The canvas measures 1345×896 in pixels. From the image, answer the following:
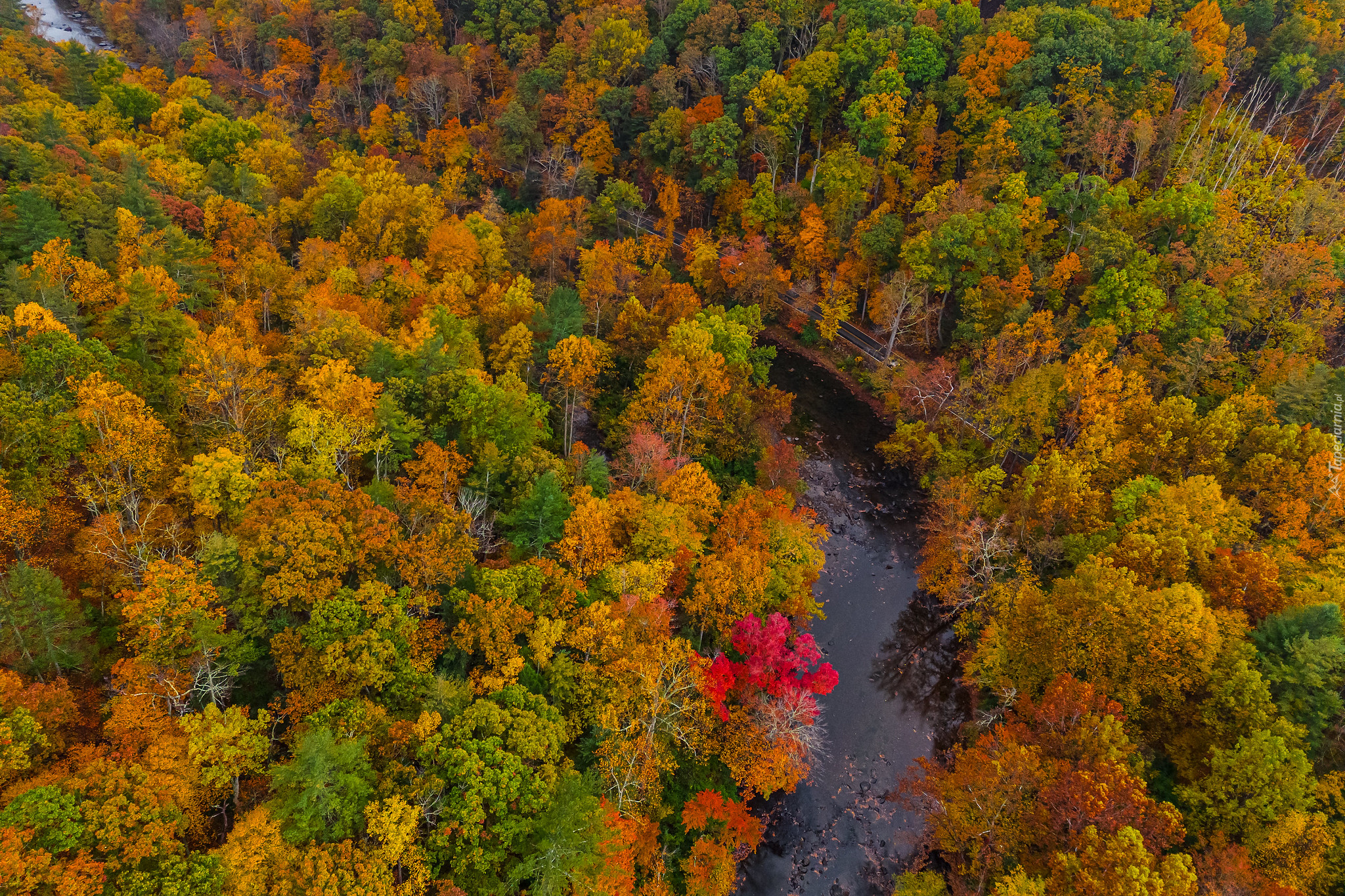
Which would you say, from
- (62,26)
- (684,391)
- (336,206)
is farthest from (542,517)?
(62,26)

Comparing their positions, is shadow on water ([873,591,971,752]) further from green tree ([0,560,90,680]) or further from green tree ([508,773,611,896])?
green tree ([0,560,90,680])

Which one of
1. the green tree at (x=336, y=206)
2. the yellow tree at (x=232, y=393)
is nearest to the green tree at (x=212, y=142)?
the green tree at (x=336, y=206)

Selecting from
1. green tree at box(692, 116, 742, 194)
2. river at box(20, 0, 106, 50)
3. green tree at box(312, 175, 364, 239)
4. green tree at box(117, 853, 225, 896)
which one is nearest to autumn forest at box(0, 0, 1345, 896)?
green tree at box(117, 853, 225, 896)

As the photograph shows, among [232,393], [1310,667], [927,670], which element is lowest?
[927,670]

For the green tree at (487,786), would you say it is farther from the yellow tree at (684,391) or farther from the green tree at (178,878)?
the yellow tree at (684,391)

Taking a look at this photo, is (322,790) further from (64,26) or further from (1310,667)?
(64,26)
